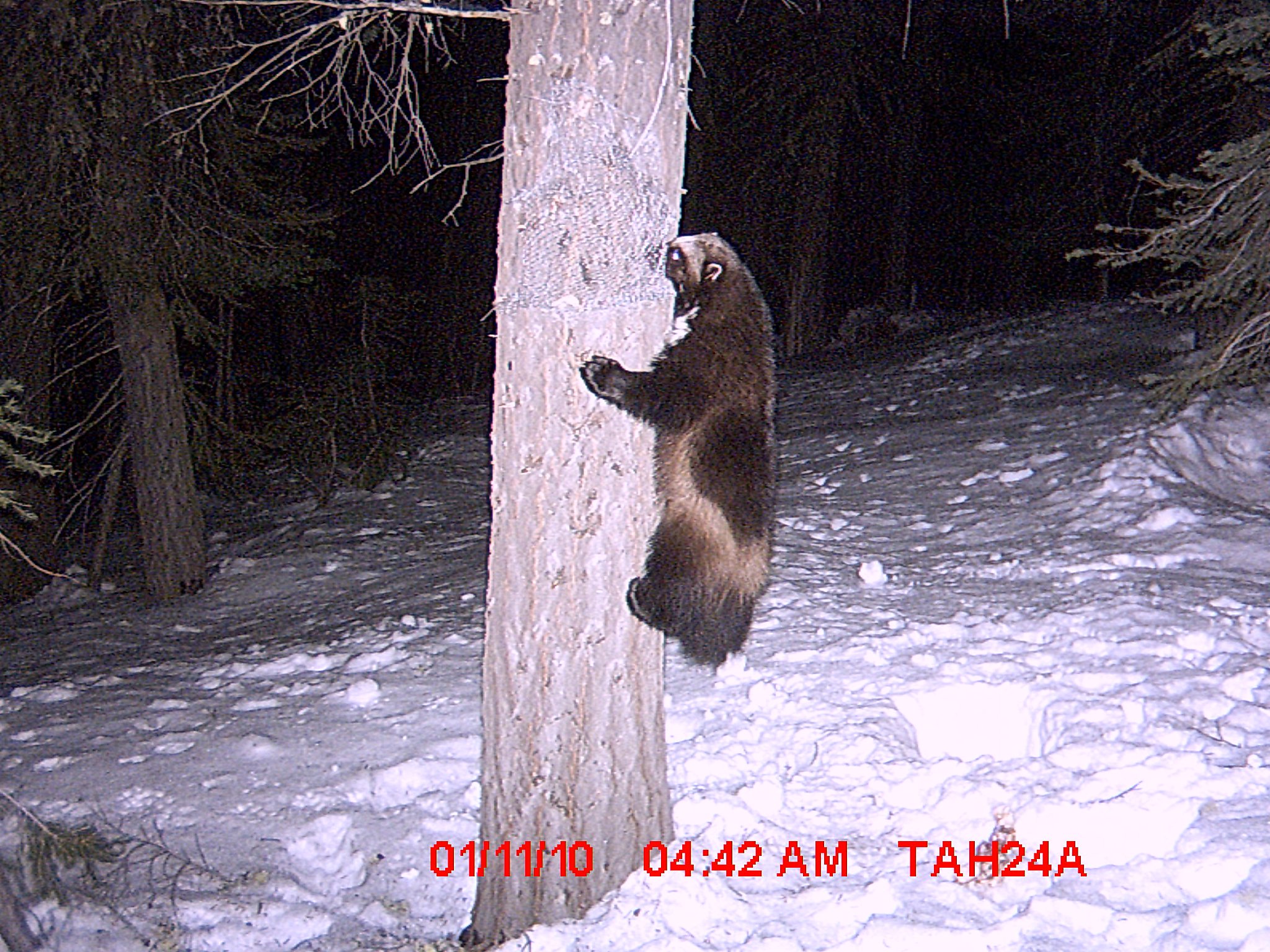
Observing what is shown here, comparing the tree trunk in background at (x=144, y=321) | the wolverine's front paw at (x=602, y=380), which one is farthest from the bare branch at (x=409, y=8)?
the tree trunk in background at (x=144, y=321)

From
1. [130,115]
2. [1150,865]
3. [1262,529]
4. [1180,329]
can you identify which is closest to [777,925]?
[1150,865]

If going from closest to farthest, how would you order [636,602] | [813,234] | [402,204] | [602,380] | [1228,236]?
[602,380]
[636,602]
[1228,236]
[813,234]
[402,204]

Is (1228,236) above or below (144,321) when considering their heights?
above

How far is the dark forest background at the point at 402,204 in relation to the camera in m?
8.26

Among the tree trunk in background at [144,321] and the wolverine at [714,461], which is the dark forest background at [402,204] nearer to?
the tree trunk in background at [144,321]

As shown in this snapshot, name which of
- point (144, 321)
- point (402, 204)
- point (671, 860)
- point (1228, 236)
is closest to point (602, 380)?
point (671, 860)
